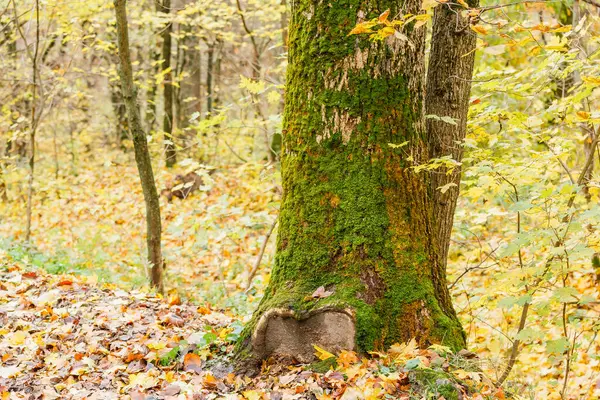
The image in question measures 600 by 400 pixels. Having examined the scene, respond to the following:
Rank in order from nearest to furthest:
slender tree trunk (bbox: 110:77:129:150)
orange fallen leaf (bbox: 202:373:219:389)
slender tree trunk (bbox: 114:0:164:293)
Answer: orange fallen leaf (bbox: 202:373:219:389) → slender tree trunk (bbox: 114:0:164:293) → slender tree trunk (bbox: 110:77:129:150)

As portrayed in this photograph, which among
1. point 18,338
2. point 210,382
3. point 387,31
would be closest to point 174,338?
point 210,382

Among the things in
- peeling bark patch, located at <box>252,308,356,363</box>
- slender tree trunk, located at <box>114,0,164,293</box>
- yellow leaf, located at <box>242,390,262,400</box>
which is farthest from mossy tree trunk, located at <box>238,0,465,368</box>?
slender tree trunk, located at <box>114,0,164,293</box>

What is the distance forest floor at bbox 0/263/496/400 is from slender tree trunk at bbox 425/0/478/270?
45.7 inches

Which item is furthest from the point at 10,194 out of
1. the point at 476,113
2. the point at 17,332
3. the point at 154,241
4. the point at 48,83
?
the point at 476,113

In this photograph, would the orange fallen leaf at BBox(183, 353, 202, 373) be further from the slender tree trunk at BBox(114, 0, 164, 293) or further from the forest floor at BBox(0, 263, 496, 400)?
the slender tree trunk at BBox(114, 0, 164, 293)

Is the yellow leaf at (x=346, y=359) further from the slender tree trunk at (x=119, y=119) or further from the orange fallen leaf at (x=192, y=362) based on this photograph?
the slender tree trunk at (x=119, y=119)

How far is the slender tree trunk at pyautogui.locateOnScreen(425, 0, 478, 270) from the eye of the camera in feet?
12.6

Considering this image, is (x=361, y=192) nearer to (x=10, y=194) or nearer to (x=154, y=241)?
(x=154, y=241)

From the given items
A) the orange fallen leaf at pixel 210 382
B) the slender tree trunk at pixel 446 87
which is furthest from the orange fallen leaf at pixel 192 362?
the slender tree trunk at pixel 446 87

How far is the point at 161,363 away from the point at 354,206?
168cm

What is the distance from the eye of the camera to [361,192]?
3.25 meters

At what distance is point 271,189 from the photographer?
20.9 feet

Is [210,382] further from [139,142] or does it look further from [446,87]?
[139,142]

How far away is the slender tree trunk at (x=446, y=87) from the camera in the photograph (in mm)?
3836
